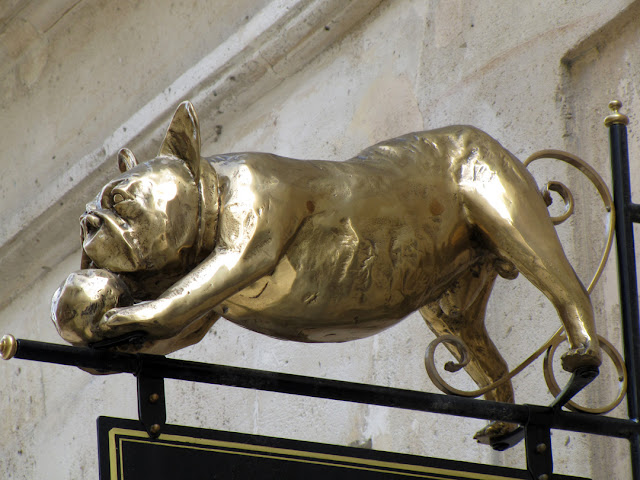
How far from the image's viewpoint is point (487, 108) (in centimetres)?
173

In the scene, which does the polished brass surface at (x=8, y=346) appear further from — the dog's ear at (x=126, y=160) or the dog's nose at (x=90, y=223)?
the dog's ear at (x=126, y=160)

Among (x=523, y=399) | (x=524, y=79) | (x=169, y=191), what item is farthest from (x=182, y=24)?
(x=169, y=191)

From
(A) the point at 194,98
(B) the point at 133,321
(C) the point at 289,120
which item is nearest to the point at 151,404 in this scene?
(B) the point at 133,321

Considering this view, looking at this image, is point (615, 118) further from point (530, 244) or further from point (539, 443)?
point (539, 443)

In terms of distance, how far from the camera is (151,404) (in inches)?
42.2

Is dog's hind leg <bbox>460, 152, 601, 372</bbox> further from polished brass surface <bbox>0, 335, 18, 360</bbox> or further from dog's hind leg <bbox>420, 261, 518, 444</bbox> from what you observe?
polished brass surface <bbox>0, 335, 18, 360</bbox>

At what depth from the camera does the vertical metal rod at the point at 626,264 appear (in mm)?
1287

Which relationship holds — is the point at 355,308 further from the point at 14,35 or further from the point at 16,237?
the point at 14,35

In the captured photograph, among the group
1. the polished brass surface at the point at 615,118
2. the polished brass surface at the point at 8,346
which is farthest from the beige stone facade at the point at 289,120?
the polished brass surface at the point at 8,346

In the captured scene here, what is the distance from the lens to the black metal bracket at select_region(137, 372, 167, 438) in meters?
1.06

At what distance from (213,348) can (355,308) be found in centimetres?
87

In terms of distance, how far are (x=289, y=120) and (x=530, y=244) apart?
89 centimetres

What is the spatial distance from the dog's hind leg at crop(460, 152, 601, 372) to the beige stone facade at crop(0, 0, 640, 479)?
0.96 feet

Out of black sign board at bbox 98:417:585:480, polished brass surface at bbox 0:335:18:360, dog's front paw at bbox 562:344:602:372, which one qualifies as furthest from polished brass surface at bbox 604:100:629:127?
polished brass surface at bbox 0:335:18:360
